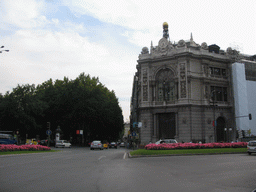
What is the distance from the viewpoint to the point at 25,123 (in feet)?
169

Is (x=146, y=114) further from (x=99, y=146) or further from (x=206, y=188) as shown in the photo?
(x=206, y=188)

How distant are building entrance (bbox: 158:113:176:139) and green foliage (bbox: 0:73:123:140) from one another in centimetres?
1431

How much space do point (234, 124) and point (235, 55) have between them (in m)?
12.9

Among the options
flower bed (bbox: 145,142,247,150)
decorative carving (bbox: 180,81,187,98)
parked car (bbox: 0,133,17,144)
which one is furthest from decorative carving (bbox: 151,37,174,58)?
parked car (bbox: 0,133,17,144)

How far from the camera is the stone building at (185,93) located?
42719mm

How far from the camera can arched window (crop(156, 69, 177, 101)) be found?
148 feet

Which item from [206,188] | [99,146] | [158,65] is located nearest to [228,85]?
[158,65]

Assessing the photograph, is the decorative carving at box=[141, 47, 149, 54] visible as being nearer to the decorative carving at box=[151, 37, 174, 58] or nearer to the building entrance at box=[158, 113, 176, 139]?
the decorative carving at box=[151, 37, 174, 58]

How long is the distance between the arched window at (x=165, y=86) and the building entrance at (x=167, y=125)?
300cm

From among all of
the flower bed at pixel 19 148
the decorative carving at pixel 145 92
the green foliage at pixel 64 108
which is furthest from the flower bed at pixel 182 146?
the green foliage at pixel 64 108

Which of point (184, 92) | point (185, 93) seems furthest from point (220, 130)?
point (184, 92)

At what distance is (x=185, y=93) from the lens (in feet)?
141

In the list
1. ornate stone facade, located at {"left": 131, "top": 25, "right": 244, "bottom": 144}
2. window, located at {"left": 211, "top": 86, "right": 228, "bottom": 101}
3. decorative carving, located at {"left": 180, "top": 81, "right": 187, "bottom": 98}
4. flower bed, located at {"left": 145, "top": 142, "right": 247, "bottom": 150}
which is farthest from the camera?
window, located at {"left": 211, "top": 86, "right": 228, "bottom": 101}

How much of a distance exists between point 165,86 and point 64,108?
23.1 meters
